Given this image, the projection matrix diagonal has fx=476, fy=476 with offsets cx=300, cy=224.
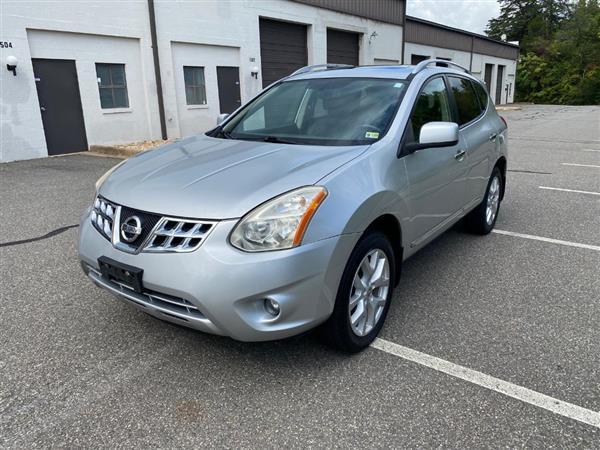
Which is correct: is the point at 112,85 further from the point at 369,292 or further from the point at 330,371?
the point at 330,371

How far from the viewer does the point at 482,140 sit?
4543 millimetres

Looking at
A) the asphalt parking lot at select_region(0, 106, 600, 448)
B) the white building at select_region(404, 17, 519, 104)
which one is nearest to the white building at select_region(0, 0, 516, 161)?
the asphalt parking lot at select_region(0, 106, 600, 448)

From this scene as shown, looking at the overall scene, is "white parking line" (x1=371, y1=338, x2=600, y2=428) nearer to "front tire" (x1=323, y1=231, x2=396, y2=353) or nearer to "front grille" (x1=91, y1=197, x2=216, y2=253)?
"front tire" (x1=323, y1=231, x2=396, y2=353)

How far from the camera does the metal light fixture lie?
10500 millimetres

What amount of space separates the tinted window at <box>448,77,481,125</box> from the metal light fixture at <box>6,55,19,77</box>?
10.1 m

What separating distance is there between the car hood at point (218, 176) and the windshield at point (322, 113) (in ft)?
0.80

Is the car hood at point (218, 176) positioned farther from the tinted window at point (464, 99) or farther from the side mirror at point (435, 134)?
the tinted window at point (464, 99)

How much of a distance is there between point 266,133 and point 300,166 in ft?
3.35

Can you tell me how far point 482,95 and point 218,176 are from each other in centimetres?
356

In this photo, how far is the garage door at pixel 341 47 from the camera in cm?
1945

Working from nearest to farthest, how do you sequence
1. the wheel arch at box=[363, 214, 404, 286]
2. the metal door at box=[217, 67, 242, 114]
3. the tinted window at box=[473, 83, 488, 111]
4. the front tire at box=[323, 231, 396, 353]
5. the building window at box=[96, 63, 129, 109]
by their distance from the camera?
the front tire at box=[323, 231, 396, 353], the wheel arch at box=[363, 214, 404, 286], the tinted window at box=[473, 83, 488, 111], the building window at box=[96, 63, 129, 109], the metal door at box=[217, 67, 242, 114]

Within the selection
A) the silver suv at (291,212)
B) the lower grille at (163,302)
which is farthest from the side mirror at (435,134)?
the lower grille at (163,302)

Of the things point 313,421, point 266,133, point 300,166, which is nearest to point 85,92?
point 266,133

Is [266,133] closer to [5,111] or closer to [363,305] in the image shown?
[363,305]
